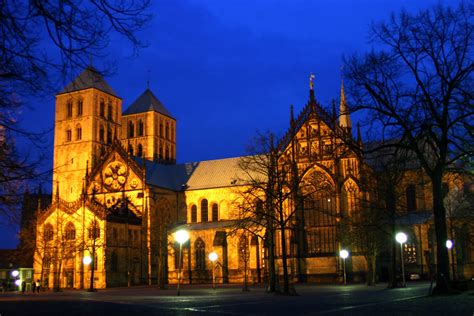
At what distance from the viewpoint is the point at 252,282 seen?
231 feet

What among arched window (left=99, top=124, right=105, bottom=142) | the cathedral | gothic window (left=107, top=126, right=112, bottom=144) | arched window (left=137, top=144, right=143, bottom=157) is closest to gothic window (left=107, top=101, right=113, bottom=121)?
the cathedral

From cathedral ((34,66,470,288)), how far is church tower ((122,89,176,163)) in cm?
600

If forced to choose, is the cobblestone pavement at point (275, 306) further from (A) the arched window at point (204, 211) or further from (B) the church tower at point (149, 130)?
(B) the church tower at point (149, 130)

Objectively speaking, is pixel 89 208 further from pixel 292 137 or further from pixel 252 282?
pixel 292 137

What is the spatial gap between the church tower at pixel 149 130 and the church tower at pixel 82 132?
6.00 metres

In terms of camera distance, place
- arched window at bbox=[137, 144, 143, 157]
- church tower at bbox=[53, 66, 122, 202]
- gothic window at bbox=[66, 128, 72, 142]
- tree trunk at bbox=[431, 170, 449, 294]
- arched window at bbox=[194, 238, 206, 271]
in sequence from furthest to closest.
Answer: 1. arched window at bbox=[137, 144, 143, 157]
2. gothic window at bbox=[66, 128, 72, 142]
3. church tower at bbox=[53, 66, 122, 202]
4. arched window at bbox=[194, 238, 206, 271]
5. tree trunk at bbox=[431, 170, 449, 294]

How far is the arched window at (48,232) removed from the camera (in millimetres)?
68006

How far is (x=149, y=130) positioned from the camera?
99250 millimetres

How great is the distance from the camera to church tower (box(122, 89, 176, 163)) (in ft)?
325

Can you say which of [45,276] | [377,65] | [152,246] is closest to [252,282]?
[152,246]

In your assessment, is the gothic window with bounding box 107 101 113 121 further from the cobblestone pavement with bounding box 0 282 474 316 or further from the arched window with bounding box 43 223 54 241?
the cobblestone pavement with bounding box 0 282 474 316

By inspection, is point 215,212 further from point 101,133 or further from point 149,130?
point 149,130

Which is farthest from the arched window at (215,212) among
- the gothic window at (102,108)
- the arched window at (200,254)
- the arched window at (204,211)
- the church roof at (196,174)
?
the gothic window at (102,108)

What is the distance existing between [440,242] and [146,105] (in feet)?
269
